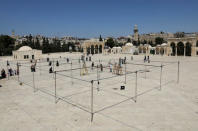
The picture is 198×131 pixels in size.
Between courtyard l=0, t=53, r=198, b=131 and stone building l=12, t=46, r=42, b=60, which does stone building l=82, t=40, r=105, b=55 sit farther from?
courtyard l=0, t=53, r=198, b=131

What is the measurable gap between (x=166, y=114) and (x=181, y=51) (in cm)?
7825

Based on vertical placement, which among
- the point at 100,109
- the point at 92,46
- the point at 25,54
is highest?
the point at 92,46

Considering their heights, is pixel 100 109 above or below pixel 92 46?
below

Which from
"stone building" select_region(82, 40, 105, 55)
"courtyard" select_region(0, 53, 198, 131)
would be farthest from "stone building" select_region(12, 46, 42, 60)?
"courtyard" select_region(0, 53, 198, 131)

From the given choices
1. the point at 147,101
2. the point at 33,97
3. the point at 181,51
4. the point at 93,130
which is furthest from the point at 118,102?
the point at 181,51

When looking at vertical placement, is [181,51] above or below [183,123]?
above

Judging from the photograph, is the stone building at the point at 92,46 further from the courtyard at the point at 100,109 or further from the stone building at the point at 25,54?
the courtyard at the point at 100,109

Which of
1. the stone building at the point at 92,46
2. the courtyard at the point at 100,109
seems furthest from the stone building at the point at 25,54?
the courtyard at the point at 100,109

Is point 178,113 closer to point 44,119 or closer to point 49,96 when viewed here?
point 44,119

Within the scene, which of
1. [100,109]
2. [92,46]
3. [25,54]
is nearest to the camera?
[100,109]

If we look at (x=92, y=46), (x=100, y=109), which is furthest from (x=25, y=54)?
(x=100, y=109)

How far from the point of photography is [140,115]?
1033 centimetres

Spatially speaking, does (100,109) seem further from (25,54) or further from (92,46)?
(92,46)

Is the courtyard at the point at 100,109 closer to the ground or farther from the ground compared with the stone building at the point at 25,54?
closer to the ground
